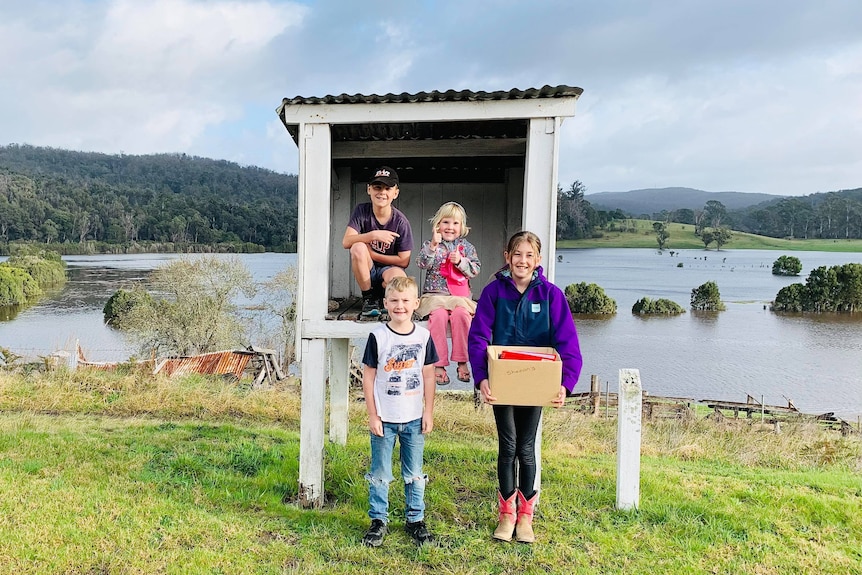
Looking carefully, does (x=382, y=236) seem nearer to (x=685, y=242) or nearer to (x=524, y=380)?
(x=524, y=380)

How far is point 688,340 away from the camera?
193 feet

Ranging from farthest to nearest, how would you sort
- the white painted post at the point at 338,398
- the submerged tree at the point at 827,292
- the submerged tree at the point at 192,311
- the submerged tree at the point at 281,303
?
the submerged tree at the point at 827,292 → the submerged tree at the point at 281,303 → the submerged tree at the point at 192,311 → the white painted post at the point at 338,398

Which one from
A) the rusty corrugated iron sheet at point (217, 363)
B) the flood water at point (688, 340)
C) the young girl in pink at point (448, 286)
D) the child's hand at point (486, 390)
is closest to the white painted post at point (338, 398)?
the young girl in pink at point (448, 286)

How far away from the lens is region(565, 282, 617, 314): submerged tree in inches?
2645

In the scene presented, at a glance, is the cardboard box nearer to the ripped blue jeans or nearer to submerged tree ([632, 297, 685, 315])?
the ripped blue jeans

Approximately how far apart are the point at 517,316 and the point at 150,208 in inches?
4222

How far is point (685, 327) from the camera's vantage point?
66125 mm

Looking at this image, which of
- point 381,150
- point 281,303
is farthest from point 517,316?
point 281,303

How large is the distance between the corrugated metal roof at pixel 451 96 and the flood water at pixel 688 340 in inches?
1158

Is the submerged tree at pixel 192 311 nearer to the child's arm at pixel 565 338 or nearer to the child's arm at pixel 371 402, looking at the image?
the child's arm at pixel 371 402

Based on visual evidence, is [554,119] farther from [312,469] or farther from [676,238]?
[676,238]

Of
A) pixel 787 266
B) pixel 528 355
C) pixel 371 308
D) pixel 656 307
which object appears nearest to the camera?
pixel 528 355

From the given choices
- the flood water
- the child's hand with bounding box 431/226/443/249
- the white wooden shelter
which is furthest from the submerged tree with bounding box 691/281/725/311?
the child's hand with bounding box 431/226/443/249

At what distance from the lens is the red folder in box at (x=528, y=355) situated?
375 cm
